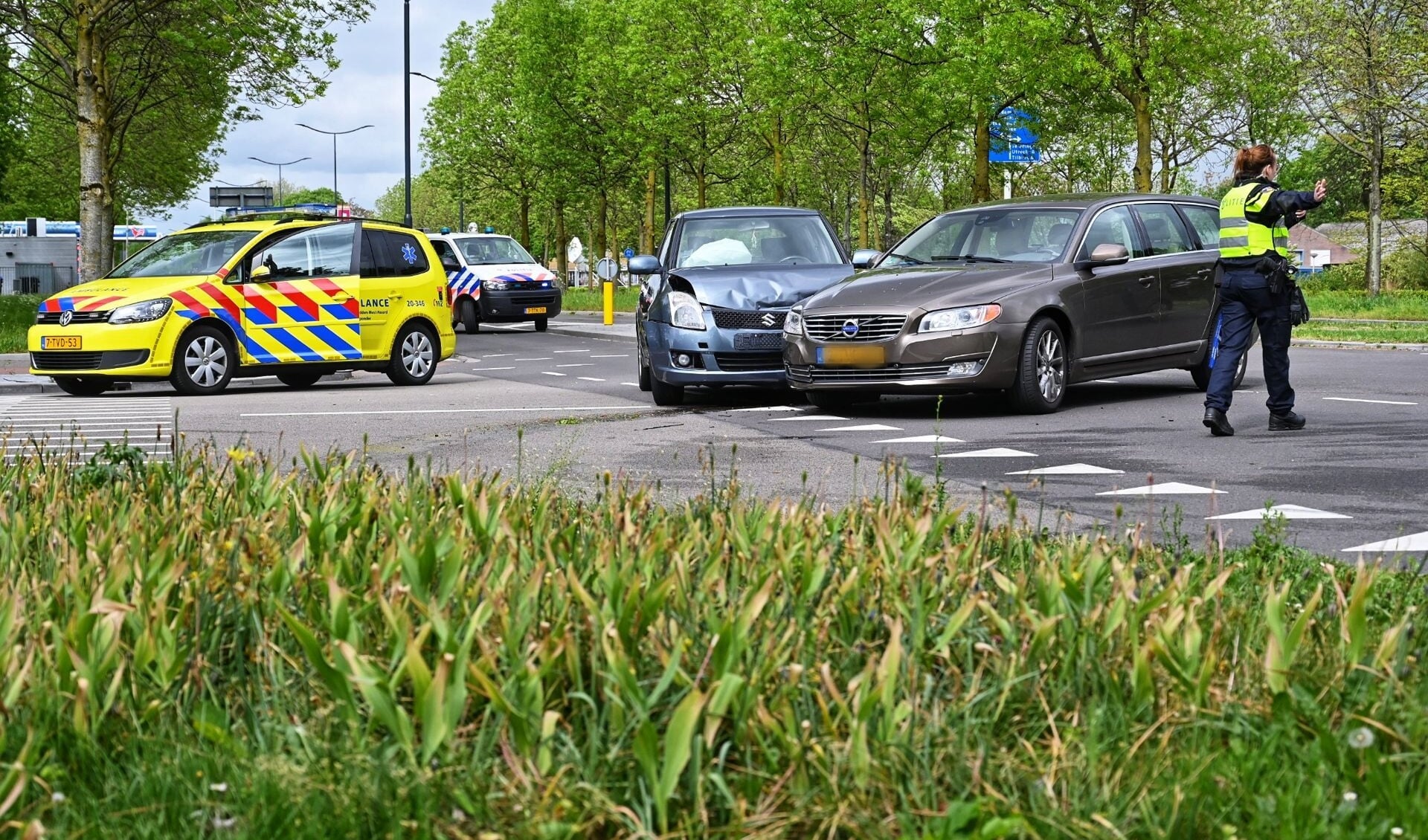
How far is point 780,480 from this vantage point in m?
8.51

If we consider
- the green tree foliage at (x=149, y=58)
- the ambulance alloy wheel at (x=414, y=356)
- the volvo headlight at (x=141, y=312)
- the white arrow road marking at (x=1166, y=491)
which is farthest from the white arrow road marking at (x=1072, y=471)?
the green tree foliage at (x=149, y=58)

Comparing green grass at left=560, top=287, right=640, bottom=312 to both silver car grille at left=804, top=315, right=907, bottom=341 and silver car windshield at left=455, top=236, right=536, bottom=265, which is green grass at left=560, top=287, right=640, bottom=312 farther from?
silver car grille at left=804, top=315, right=907, bottom=341

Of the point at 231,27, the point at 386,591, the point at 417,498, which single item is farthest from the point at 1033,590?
the point at 231,27

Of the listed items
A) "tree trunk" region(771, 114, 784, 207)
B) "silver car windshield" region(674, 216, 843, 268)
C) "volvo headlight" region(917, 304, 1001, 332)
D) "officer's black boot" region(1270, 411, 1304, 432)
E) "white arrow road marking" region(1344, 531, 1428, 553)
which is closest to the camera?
"white arrow road marking" region(1344, 531, 1428, 553)

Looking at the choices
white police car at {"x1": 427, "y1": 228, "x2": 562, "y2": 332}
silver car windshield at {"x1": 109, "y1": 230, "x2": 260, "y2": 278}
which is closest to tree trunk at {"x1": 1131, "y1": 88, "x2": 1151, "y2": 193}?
white police car at {"x1": 427, "y1": 228, "x2": 562, "y2": 332}

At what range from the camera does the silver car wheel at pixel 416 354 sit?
17641mm

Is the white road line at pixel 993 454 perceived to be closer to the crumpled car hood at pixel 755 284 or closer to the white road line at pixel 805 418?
the white road line at pixel 805 418

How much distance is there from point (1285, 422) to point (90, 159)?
70.8ft

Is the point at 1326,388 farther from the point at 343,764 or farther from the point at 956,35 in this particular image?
the point at 956,35

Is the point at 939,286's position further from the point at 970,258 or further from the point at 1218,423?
the point at 1218,423

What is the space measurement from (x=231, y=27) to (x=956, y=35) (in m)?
13.4

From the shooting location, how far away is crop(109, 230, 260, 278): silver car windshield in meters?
16.5

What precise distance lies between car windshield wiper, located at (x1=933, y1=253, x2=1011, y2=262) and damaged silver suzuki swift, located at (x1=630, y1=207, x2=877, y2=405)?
2.50ft

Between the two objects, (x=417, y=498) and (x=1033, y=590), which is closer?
(x=1033, y=590)
